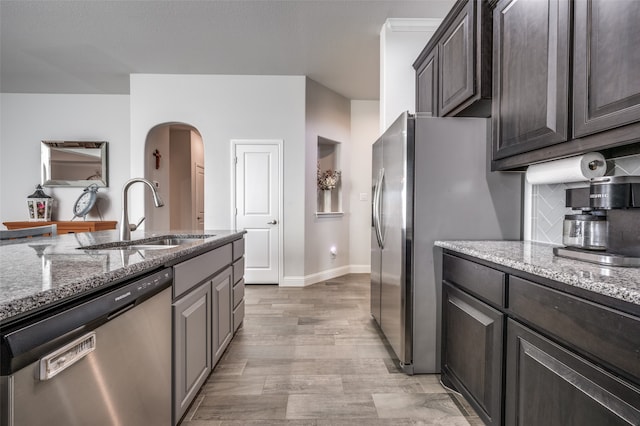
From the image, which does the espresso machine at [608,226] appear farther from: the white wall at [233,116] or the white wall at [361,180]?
the white wall at [361,180]

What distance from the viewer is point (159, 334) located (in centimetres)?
124

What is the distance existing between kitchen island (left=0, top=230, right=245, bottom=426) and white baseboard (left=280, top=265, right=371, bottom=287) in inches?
99.5

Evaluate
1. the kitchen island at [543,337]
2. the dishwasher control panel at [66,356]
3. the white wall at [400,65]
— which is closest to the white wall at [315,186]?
the white wall at [400,65]

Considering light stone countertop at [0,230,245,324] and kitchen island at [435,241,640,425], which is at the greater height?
light stone countertop at [0,230,245,324]

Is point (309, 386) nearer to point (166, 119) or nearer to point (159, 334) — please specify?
point (159, 334)

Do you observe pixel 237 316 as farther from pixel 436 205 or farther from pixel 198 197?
pixel 198 197

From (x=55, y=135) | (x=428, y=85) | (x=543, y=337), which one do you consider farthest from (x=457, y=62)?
(x=55, y=135)

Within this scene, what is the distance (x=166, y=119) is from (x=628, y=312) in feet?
16.0

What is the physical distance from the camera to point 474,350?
4.95ft

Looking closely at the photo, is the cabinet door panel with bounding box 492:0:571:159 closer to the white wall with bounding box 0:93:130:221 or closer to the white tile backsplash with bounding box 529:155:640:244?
the white tile backsplash with bounding box 529:155:640:244

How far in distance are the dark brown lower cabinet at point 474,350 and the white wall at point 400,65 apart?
1932mm

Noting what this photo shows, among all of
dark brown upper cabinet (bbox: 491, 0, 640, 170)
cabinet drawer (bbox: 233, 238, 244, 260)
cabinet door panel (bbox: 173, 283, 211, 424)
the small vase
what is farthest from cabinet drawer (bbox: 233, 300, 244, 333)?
the small vase

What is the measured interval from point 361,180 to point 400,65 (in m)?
2.29

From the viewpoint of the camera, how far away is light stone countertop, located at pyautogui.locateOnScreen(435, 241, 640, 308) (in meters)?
0.83
